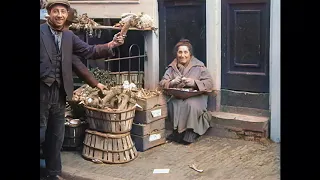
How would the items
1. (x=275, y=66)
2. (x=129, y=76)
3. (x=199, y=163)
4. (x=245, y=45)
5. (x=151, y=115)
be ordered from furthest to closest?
(x=151, y=115) < (x=129, y=76) < (x=199, y=163) < (x=245, y=45) < (x=275, y=66)

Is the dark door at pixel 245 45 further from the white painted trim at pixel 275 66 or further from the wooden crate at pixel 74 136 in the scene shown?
the wooden crate at pixel 74 136

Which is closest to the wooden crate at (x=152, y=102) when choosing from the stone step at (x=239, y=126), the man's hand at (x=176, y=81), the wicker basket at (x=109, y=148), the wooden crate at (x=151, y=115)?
the wooden crate at (x=151, y=115)

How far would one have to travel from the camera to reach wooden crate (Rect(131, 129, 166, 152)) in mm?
4660

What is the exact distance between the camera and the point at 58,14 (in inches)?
173

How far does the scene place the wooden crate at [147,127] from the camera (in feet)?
15.4

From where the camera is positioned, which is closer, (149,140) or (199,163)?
(199,163)

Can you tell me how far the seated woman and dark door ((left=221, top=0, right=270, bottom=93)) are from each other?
0.57 ft

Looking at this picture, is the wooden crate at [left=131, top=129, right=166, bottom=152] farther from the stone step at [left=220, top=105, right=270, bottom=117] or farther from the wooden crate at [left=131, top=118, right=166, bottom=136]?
the stone step at [left=220, top=105, right=270, bottom=117]

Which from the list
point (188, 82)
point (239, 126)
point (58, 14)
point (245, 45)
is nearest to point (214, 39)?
point (245, 45)

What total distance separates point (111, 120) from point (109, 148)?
217 mm

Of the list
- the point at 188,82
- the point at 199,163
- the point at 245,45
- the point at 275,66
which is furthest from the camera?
the point at 188,82

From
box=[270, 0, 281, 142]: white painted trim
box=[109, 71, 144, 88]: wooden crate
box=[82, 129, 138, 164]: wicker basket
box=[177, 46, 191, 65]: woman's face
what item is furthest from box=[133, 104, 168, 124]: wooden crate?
box=[270, 0, 281, 142]: white painted trim

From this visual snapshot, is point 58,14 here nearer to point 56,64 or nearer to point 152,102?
point 56,64

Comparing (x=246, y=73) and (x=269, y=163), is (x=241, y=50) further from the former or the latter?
(x=269, y=163)
